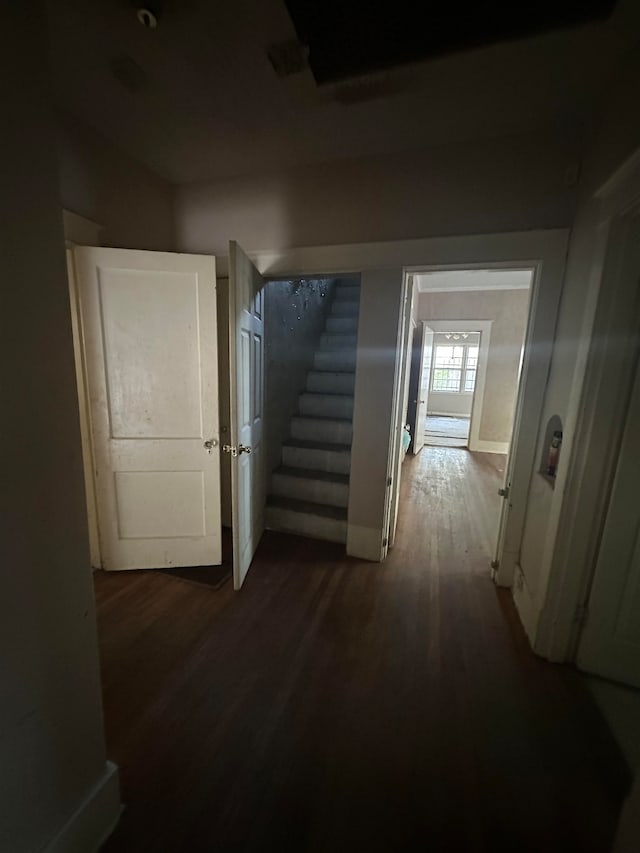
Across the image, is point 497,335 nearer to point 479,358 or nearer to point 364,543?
point 479,358

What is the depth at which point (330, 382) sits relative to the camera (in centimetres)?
362

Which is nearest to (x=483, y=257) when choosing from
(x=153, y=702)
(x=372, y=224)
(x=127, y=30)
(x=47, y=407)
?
(x=372, y=224)

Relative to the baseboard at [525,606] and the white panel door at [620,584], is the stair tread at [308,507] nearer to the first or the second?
the baseboard at [525,606]

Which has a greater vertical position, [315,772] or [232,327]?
[232,327]

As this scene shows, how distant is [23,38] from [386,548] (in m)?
2.82

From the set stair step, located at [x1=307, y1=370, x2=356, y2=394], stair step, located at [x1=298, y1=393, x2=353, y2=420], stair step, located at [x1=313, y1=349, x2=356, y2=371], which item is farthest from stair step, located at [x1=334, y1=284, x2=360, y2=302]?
stair step, located at [x1=298, y1=393, x2=353, y2=420]

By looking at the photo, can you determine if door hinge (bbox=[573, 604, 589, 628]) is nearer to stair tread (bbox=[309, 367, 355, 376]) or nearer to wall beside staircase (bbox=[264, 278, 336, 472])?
wall beside staircase (bbox=[264, 278, 336, 472])

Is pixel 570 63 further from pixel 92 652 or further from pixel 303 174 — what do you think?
pixel 92 652

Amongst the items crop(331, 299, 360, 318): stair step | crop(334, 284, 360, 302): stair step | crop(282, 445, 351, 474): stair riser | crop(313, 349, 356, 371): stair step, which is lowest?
crop(282, 445, 351, 474): stair riser

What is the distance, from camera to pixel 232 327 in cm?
182

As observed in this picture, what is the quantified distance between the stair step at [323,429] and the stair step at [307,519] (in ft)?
2.19

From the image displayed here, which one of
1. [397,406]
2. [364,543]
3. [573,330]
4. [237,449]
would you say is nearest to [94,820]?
[237,449]

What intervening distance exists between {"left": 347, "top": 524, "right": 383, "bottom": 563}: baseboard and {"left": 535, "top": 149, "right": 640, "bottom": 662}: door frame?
3.44 feet

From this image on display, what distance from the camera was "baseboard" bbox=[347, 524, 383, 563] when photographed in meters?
2.49
